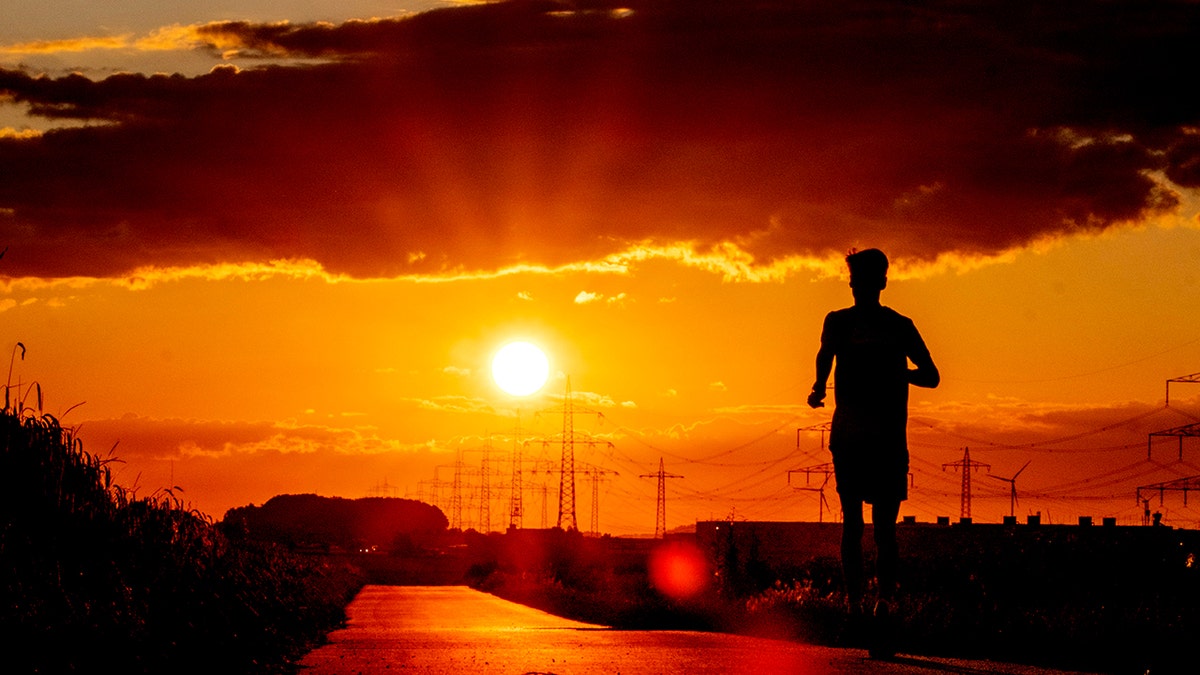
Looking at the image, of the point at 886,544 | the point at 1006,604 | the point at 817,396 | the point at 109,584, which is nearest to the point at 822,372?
the point at 817,396

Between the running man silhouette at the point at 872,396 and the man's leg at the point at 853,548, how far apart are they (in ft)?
0.03

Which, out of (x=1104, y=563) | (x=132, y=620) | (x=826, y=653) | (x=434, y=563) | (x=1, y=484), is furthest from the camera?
(x=434, y=563)

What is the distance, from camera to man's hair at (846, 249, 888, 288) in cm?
1153

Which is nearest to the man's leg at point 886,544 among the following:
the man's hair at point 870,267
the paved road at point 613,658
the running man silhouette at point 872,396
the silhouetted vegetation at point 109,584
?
the running man silhouette at point 872,396

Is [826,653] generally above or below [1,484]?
below

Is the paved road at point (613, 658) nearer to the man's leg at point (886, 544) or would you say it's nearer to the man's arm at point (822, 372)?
the man's leg at point (886, 544)

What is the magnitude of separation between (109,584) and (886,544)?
582 cm

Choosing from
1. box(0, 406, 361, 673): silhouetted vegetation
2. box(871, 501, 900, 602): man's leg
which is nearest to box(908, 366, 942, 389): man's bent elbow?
box(871, 501, 900, 602): man's leg

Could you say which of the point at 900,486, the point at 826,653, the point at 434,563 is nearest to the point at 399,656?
the point at 826,653

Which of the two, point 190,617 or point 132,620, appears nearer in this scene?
point 132,620

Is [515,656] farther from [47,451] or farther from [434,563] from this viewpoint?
[434,563]

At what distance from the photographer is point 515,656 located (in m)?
11.9

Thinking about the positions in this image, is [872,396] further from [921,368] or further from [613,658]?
[613,658]

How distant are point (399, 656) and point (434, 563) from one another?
427ft
